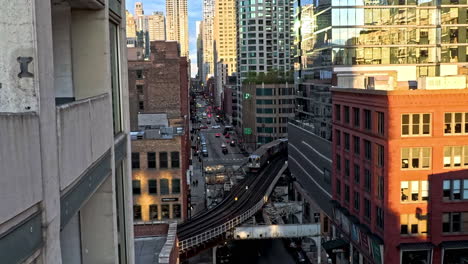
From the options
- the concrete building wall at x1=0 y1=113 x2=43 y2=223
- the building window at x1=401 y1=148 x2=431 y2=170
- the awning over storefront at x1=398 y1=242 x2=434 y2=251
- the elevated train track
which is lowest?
the elevated train track

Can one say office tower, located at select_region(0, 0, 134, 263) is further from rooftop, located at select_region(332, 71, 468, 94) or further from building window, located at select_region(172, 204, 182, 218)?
building window, located at select_region(172, 204, 182, 218)

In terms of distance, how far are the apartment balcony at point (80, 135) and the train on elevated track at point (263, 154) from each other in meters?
79.9

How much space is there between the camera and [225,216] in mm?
57531

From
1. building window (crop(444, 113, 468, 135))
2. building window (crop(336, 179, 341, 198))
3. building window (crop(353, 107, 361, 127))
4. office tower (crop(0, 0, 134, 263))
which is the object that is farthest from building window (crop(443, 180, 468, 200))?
office tower (crop(0, 0, 134, 263))

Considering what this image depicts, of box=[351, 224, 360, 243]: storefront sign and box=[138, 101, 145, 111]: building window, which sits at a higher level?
box=[138, 101, 145, 111]: building window

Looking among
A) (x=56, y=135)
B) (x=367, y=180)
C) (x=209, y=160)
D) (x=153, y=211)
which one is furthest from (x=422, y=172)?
(x=209, y=160)

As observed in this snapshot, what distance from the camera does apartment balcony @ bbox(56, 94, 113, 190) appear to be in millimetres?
5672

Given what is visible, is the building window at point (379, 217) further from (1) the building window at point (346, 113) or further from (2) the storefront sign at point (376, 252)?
(1) the building window at point (346, 113)

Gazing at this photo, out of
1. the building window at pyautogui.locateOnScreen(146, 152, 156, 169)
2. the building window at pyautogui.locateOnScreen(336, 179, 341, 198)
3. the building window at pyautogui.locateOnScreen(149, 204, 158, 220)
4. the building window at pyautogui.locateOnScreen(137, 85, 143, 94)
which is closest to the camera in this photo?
the building window at pyautogui.locateOnScreen(146, 152, 156, 169)

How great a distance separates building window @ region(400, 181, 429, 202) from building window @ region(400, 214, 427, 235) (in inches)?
53.8

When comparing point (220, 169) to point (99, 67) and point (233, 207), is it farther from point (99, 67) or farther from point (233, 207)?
point (99, 67)

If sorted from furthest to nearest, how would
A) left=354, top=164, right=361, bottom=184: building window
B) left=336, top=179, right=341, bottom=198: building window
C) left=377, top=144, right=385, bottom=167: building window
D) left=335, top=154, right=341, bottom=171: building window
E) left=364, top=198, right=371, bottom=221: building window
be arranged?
1. left=336, top=179, right=341, bottom=198: building window
2. left=335, top=154, right=341, bottom=171: building window
3. left=354, top=164, right=361, bottom=184: building window
4. left=364, top=198, right=371, bottom=221: building window
5. left=377, top=144, right=385, bottom=167: building window

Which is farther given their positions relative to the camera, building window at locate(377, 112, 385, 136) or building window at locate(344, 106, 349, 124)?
building window at locate(344, 106, 349, 124)

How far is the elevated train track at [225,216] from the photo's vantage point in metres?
49.3
